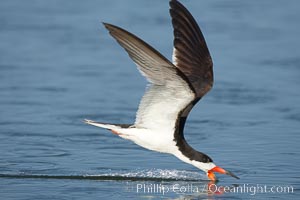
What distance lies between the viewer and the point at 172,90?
761 cm

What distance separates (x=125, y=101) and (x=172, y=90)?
327cm

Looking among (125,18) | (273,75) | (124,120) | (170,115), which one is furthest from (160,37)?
(170,115)

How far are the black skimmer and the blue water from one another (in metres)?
0.33

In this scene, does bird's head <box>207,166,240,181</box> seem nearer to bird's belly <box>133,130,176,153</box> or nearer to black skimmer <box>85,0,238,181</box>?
black skimmer <box>85,0,238,181</box>

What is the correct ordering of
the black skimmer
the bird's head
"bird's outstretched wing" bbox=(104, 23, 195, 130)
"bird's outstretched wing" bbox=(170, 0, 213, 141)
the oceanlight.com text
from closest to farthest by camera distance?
"bird's outstretched wing" bbox=(104, 23, 195, 130) < the black skimmer < the oceanlight.com text < the bird's head < "bird's outstretched wing" bbox=(170, 0, 213, 141)

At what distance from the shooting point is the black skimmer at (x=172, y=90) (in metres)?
7.26

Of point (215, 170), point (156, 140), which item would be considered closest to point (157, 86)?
point (156, 140)

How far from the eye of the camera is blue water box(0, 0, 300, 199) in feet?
27.1

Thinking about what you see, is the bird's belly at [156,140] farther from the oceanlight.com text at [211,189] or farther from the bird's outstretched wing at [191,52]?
the bird's outstretched wing at [191,52]

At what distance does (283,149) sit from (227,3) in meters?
7.47

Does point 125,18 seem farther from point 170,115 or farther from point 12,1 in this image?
point 170,115

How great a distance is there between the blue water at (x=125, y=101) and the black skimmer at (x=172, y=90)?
0.33 m

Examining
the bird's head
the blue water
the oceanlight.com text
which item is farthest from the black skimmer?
the blue water

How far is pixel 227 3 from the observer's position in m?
16.3
